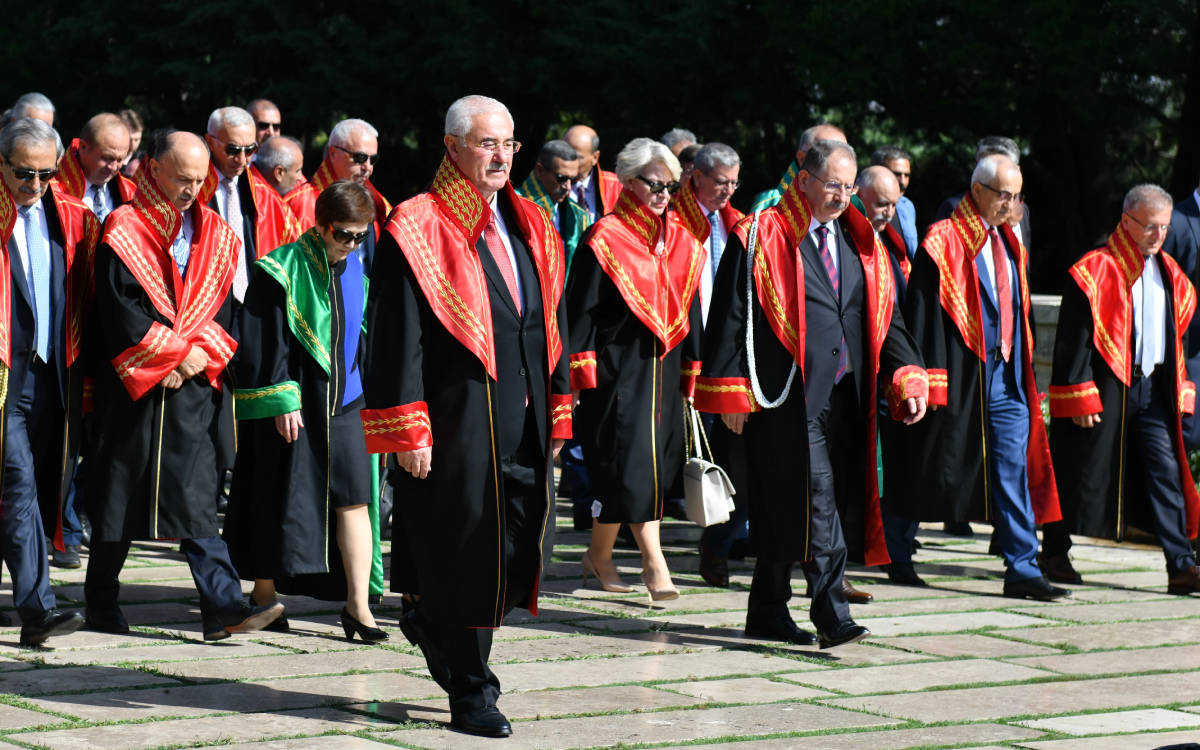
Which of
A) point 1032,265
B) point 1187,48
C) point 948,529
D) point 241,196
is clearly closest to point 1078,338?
point 948,529

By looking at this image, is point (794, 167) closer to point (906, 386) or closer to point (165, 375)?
point (906, 386)

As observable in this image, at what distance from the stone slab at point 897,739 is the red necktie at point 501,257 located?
1.37 m

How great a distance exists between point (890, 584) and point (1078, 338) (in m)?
1.38

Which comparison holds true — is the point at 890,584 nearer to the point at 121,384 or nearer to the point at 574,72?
the point at 121,384

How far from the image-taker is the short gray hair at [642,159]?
8203 mm

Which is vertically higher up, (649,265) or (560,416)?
(649,265)

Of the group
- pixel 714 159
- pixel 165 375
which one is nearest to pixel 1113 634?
pixel 714 159

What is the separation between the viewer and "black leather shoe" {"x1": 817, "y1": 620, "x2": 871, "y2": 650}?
6941 mm

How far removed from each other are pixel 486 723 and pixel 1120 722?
1.95 metres

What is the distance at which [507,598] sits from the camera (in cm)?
591

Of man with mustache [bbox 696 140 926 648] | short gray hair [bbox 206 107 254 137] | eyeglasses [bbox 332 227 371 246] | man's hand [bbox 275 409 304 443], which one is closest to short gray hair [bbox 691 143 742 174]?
man with mustache [bbox 696 140 926 648]

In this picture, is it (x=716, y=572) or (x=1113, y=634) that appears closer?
(x=1113, y=634)

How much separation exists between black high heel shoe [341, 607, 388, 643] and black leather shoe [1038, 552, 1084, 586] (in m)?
3.46

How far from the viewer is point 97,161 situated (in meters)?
8.83
